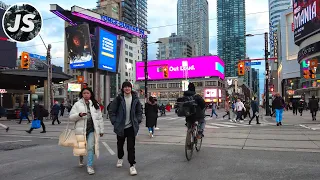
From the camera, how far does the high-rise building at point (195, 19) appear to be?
291 feet

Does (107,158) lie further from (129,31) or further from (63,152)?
(129,31)

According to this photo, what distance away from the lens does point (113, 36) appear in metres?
46.0

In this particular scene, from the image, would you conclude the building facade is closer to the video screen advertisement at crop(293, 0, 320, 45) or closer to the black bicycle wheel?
the video screen advertisement at crop(293, 0, 320, 45)

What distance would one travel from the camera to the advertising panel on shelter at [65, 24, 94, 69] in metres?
41.0

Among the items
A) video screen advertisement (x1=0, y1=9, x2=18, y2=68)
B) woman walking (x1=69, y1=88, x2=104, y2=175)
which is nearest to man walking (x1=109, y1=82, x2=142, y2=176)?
woman walking (x1=69, y1=88, x2=104, y2=175)

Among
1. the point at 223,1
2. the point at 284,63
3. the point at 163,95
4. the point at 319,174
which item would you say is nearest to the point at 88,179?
the point at 319,174

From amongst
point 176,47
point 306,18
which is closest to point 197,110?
point 306,18

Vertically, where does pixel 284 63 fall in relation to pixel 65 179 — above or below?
above

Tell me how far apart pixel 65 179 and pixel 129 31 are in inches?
1987

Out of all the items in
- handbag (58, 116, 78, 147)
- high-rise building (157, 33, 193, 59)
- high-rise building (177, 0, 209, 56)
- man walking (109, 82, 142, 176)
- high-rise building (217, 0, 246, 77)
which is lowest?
handbag (58, 116, 78, 147)

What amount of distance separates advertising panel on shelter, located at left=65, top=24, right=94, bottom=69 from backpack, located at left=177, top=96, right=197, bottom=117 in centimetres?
3509

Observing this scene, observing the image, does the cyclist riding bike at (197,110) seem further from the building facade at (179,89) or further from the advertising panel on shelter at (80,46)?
→ the building facade at (179,89)

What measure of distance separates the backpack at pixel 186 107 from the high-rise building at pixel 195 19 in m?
78.5

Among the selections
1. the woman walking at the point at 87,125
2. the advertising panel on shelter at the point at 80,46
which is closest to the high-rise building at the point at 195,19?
the advertising panel on shelter at the point at 80,46
